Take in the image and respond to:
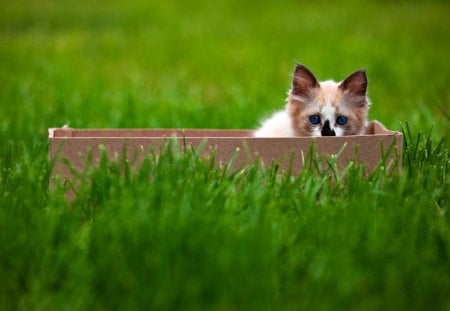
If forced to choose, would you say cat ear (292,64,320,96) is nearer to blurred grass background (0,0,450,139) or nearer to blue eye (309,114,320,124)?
blue eye (309,114,320,124)

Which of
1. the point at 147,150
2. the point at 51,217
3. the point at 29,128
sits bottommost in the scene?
the point at 51,217

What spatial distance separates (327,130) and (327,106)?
0.36ft

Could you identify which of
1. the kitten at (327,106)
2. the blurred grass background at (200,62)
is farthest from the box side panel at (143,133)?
the blurred grass background at (200,62)

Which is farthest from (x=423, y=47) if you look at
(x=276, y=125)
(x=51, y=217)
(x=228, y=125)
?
(x=51, y=217)

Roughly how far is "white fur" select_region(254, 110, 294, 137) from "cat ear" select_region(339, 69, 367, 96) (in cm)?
31

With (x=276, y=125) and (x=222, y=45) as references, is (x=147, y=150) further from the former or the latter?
(x=222, y=45)

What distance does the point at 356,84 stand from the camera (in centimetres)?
316

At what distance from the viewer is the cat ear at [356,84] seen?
3.14 metres

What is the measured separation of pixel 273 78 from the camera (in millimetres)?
6242

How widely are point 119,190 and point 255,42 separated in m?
5.85

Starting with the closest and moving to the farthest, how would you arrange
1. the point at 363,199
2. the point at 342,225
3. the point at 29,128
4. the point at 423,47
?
the point at 342,225
the point at 363,199
the point at 29,128
the point at 423,47

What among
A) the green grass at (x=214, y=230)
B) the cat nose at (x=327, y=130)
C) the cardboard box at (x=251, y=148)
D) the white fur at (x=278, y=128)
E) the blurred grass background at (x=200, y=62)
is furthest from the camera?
the blurred grass background at (x=200, y=62)

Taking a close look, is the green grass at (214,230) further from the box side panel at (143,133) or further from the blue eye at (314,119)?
the blue eye at (314,119)

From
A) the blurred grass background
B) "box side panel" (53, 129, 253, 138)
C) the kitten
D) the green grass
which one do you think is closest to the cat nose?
the kitten
